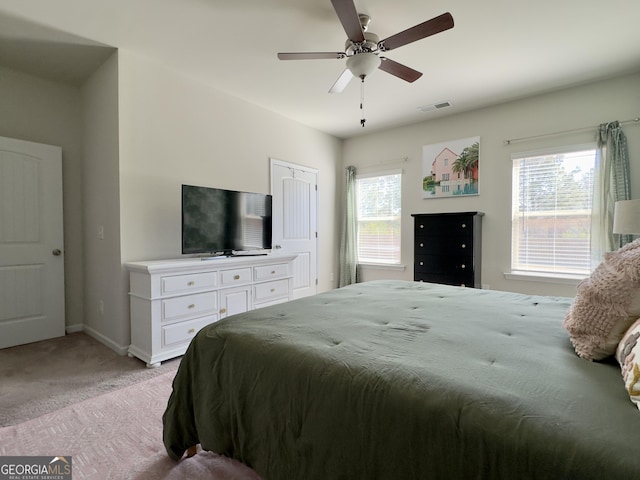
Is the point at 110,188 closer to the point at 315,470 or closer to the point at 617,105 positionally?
the point at 315,470

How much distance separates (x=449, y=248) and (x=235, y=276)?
2.62 metres

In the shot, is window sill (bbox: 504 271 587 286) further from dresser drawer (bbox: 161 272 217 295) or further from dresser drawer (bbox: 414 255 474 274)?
dresser drawer (bbox: 161 272 217 295)

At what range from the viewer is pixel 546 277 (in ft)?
12.0

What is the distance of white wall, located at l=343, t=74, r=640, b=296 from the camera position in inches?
131

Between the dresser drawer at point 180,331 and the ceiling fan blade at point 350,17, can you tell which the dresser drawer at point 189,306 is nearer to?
the dresser drawer at point 180,331

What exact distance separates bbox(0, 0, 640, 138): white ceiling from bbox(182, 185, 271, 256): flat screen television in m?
1.26

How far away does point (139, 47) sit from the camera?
9.25 ft

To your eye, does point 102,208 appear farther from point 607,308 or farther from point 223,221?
point 607,308

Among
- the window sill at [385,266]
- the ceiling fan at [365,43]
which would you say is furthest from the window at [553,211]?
the ceiling fan at [365,43]

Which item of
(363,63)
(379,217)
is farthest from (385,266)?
(363,63)

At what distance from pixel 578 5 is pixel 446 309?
97.0 inches

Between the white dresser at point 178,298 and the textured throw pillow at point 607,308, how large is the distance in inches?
103

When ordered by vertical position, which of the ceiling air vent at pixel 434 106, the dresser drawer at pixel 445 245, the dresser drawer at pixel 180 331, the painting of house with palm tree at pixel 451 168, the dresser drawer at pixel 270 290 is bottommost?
the dresser drawer at pixel 180 331

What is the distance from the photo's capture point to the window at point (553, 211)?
11.5 ft
